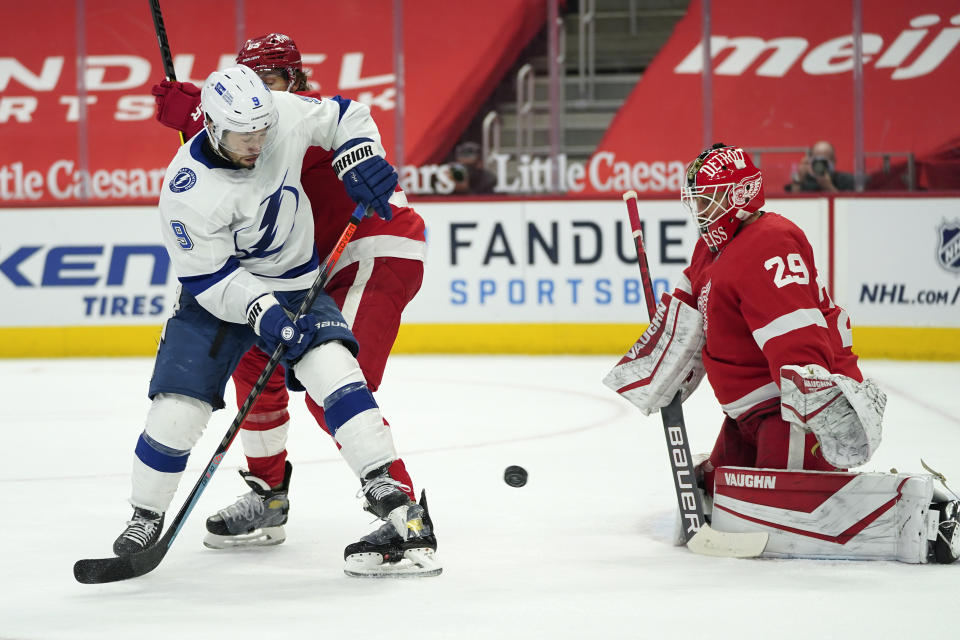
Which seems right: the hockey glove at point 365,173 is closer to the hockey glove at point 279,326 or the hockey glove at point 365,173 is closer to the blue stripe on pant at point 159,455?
the hockey glove at point 279,326

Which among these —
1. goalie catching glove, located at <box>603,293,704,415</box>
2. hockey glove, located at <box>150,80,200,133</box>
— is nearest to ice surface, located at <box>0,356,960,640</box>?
goalie catching glove, located at <box>603,293,704,415</box>

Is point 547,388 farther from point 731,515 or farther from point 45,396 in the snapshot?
point 731,515

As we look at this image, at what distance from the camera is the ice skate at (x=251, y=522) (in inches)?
124

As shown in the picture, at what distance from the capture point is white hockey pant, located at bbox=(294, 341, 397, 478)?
2.70 metres

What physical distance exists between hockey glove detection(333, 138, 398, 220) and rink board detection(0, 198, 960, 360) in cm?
426

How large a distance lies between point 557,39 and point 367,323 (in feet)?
17.9

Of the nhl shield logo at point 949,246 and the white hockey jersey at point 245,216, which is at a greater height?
the white hockey jersey at point 245,216

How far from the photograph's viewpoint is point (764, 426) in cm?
298

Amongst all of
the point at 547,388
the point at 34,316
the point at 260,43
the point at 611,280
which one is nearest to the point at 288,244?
the point at 260,43

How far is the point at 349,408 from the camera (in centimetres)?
270

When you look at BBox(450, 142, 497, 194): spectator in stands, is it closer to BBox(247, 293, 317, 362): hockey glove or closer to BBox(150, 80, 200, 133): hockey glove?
BBox(150, 80, 200, 133): hockey glove

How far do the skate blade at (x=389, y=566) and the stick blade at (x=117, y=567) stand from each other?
0.40m

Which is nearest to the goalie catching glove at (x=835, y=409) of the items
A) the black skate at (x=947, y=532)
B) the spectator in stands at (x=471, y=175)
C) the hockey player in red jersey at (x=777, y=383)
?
the hockey player in red jersey at (x=777, y=383)

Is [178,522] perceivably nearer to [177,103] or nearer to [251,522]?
[251,522]
